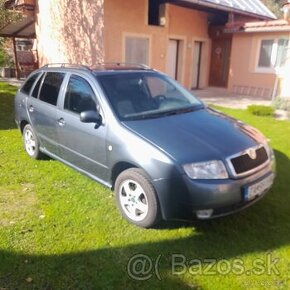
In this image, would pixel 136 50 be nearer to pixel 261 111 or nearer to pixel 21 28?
pixel 261 111

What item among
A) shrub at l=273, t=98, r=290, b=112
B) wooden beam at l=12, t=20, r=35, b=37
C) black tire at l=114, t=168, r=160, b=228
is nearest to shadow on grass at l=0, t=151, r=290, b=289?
black tire at l=114, t=168, r=160, b=228

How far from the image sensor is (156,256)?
3219 mm

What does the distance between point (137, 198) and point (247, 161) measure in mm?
1245

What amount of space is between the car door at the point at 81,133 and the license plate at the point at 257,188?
65.2 inches

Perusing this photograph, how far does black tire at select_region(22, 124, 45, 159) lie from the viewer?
563 centimetres

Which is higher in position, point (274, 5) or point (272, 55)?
point (274, 5)

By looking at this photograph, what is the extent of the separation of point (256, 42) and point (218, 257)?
13.9m

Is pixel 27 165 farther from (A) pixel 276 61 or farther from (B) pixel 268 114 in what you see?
(A) pixel 276 61

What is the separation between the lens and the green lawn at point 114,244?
2910mm

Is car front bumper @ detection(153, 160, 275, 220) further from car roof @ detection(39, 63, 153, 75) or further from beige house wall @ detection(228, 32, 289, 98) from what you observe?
beige house wall @ detection(228, 32, 289, 98)

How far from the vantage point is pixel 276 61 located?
573 inches

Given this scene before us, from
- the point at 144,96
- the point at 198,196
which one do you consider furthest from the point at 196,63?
the point at 198,196

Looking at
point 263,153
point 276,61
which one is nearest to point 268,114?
point 276,61

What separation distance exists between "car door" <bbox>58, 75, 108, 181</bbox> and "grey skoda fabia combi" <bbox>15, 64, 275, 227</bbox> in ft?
0.04
